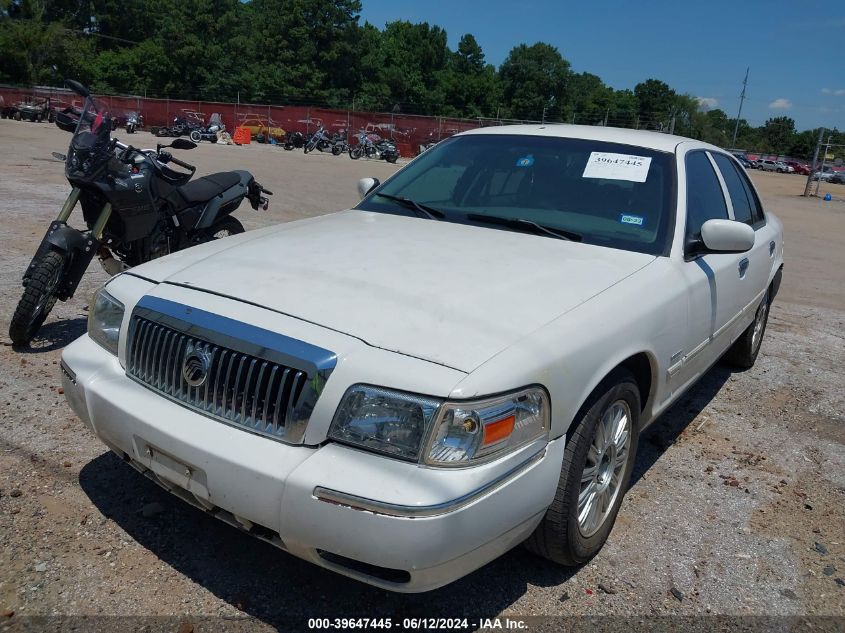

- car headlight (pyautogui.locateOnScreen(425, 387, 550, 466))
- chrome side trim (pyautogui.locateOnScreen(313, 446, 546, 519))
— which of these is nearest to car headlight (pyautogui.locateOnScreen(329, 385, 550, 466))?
car headlight (pyautogui.locateOnScreen(425, 387, 550, 466))

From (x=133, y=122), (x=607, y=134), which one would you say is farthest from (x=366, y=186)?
(x=133, y=122)

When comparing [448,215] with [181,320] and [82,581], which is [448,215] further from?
[82,581]

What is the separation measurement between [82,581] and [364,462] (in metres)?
1.22

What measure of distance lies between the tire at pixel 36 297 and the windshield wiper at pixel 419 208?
7.36 ft

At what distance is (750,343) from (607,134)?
7.51 ft

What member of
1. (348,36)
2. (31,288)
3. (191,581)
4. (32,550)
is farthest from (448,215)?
(348,36)

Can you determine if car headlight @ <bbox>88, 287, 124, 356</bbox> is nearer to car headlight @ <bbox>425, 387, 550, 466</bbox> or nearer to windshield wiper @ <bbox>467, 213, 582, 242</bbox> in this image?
car headlight @ <bbox>425, 387, 550, 466</bbox>

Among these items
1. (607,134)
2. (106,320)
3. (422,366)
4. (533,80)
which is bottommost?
(106,320)

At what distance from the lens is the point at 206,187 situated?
5.63 meters

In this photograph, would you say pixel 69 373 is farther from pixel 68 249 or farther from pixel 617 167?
pixel 617 167

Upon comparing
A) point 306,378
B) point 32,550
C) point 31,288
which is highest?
point 306,378

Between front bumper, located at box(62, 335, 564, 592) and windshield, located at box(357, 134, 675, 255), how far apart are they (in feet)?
4.59

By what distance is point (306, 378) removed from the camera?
2148 mm

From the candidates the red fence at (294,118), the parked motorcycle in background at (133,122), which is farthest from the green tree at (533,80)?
the parked motorcycle in background at (133,122)
